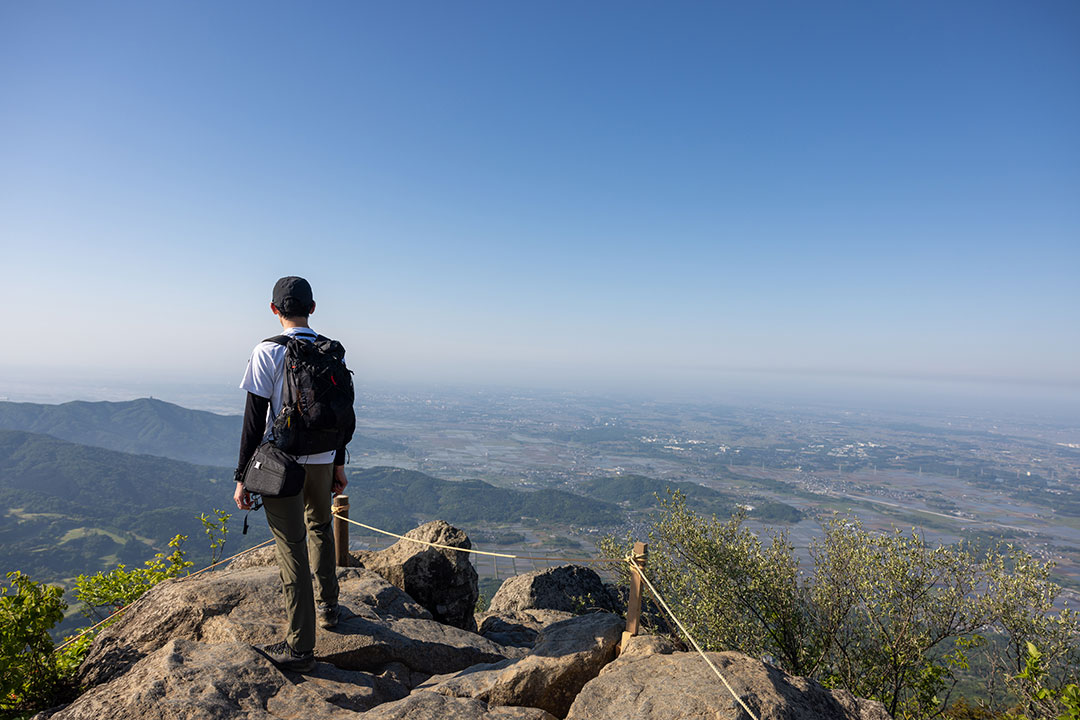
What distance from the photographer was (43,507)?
159 m

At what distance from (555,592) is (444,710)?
12.2 meters

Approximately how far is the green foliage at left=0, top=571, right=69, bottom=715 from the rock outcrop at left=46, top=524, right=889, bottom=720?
475mm

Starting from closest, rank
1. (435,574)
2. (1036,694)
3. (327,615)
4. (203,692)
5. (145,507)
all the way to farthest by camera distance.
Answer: (203,692)
(327,615)
(1036,694)
(435,574)
(145,507)

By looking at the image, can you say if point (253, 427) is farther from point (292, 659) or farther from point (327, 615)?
point (327, 615)

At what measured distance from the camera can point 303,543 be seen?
561 centimetres

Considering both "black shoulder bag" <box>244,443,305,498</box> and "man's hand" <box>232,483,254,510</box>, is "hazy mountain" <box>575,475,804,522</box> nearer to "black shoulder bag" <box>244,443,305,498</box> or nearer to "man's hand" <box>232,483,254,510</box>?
"man's hand" <box>232,483,254,510</box>

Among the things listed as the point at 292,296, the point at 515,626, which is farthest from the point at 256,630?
the point at 515,626

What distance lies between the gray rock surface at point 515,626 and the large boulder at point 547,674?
3881 millimetres

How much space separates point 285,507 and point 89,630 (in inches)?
198

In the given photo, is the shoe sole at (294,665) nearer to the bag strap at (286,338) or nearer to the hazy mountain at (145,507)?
the bag strap at (286,338)

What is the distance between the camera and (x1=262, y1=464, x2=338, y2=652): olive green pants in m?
5.44

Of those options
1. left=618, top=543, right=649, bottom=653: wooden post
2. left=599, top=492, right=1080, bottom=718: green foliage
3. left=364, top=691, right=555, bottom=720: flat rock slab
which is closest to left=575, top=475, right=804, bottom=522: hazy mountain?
left=599, top=492, right=1080, bottom=718: green foliage

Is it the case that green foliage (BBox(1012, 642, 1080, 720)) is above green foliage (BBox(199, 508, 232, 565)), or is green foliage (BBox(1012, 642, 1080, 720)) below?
below

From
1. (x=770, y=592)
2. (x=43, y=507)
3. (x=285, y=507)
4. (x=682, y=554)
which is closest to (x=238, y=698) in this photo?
(x=285, y=507)
